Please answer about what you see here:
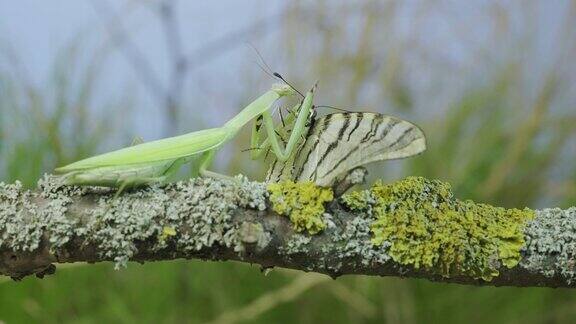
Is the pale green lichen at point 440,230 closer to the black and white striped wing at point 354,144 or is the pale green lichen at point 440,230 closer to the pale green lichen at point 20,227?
the black and white striped wing at point 354,144

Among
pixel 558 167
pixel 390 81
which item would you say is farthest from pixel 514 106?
pixel 390 81

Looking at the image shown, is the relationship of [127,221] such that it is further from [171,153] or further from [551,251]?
[551,251]

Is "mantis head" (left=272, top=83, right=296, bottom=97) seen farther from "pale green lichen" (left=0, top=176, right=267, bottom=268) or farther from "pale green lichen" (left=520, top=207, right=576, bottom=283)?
"pale green lichen" (left=520, top=207, right=576, bottom=283)

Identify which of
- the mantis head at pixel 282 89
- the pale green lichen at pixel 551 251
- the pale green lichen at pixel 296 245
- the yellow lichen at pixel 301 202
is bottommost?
the pale green lichen at pixel 551 251

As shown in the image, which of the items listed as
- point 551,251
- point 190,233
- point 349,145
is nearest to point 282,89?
point 349,145

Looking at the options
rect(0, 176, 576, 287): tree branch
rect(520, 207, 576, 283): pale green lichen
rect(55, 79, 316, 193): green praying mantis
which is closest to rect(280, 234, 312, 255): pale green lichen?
rect(0, 176, 576, 287): tree branch

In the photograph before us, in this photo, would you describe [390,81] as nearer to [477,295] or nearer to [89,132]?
[477,295]

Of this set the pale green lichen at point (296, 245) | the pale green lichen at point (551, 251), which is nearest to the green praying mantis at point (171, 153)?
the pale green lichen at point (296, 245)
